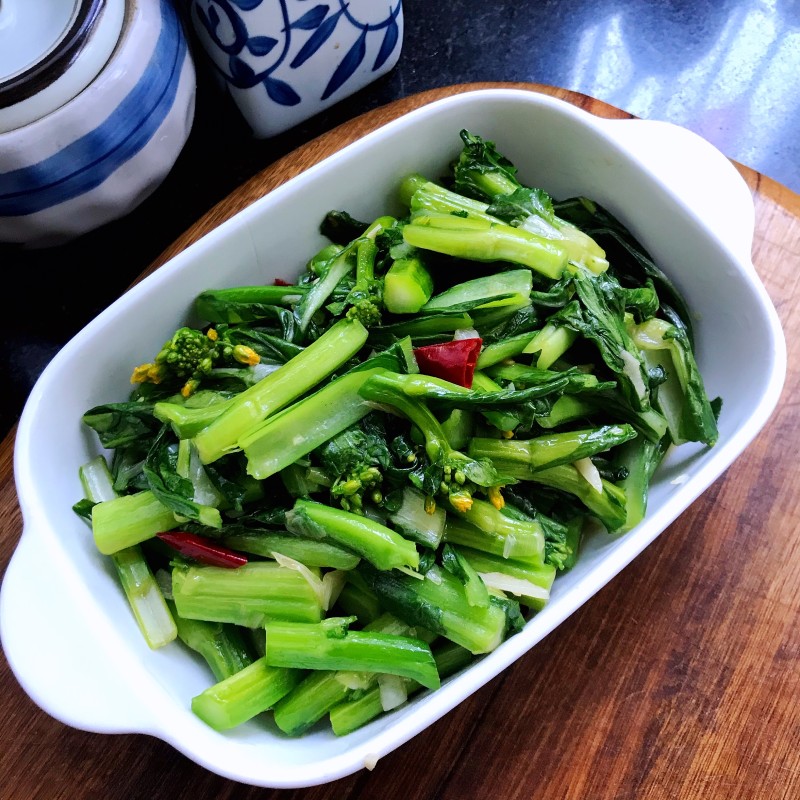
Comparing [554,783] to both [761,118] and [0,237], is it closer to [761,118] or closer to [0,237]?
[0,237]

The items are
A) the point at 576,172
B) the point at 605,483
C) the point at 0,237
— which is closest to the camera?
the point at 605,483

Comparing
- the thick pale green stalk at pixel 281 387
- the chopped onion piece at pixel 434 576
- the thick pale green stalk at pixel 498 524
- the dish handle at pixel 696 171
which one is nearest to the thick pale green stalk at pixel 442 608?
the chopped onion piece at pixel 434 576

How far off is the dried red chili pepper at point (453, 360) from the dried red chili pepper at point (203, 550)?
528mm

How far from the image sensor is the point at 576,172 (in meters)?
Answer: 1.88

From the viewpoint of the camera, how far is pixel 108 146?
1849mm

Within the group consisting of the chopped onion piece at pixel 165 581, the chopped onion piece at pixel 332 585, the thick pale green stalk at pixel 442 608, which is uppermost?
the chopped onion piece at pixel 165 581

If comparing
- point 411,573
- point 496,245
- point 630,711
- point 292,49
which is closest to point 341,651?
point 411,573

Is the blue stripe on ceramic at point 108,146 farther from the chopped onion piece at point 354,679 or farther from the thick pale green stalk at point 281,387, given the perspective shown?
the chopped onion piece at point 354,679

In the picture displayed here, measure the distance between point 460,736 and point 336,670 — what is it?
1.34 ft

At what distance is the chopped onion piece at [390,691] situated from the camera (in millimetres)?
1485

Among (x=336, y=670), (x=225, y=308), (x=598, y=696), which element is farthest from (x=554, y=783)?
(x=225, y=308)

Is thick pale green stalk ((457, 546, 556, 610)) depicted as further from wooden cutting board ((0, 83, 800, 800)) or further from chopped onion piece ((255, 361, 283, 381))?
chopped onion piece ((255, 361, 283, 381))

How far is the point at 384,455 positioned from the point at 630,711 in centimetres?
82

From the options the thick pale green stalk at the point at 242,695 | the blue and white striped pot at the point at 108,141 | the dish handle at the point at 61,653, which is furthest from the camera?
the blue and white striped pot at the point at 108,141
